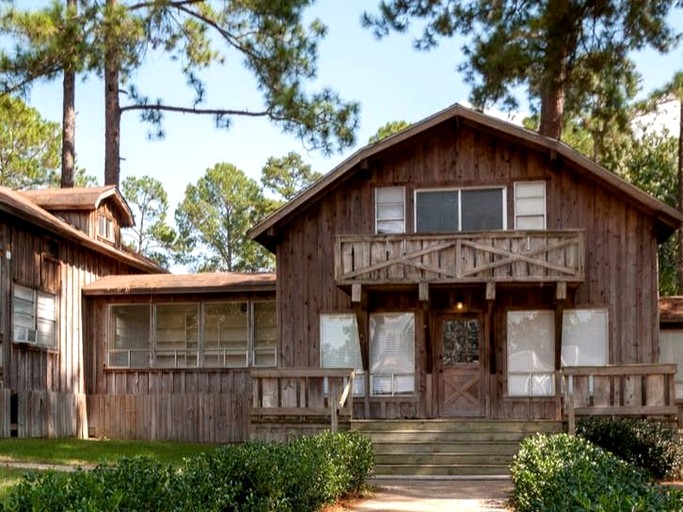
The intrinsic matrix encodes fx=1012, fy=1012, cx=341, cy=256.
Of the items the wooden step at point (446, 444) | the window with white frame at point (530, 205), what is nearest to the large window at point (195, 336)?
the wooden step at point (446, 444)

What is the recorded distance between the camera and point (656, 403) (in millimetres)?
17438

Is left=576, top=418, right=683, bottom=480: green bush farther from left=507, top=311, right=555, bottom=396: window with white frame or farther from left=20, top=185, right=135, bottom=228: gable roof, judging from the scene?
left=20, top=185, right=135, bottom=228: gable roof

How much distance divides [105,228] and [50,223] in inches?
189

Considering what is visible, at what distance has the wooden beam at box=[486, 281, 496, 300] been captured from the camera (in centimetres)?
1869

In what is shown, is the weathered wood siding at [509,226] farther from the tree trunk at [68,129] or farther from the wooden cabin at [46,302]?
the tree trunk at [68,129]

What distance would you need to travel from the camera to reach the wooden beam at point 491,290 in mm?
18688

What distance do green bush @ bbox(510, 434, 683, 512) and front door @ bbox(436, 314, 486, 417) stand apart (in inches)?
270

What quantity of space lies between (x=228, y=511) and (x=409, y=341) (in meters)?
11.4

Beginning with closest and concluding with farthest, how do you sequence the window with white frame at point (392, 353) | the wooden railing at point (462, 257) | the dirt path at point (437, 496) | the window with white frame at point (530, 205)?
the dirt path at point (437, 496) < the wooden railing at point (462, 257) < the window with white frame at point (530, 205) < the window with white frame at point (392, 353)

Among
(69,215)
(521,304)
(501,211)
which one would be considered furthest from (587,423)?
(69,215)

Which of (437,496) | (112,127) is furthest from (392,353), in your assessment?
(112,127)

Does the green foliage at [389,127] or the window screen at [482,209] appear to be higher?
the green foliage at [389,127]

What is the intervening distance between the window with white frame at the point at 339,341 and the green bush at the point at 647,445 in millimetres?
5705

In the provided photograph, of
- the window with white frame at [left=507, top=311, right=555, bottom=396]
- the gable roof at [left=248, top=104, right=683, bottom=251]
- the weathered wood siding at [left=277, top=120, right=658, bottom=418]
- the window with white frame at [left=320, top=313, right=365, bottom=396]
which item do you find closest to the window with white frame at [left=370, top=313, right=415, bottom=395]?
the weathered wood siding at [left=277, top=120, right=658, bottom=418]
